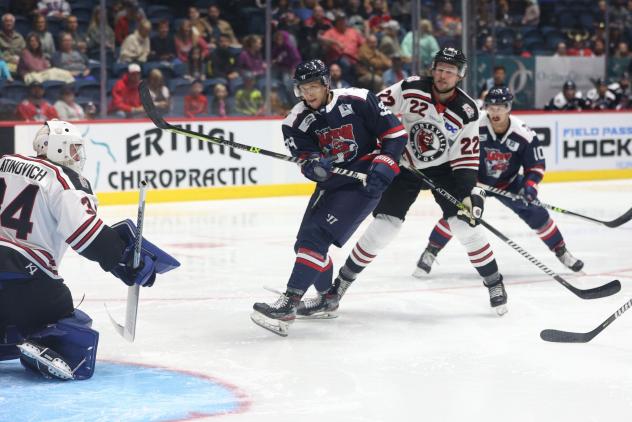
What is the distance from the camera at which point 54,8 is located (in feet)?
29.0

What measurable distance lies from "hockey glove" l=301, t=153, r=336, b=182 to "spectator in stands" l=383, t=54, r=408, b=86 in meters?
6.33

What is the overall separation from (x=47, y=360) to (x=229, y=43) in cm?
666

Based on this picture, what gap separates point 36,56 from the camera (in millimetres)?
8594

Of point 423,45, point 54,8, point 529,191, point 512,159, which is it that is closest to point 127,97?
point 54,8

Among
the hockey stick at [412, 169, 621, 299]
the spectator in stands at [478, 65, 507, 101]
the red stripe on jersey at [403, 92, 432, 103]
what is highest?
the red stripe on jersey at [403, 92, 432, 103]

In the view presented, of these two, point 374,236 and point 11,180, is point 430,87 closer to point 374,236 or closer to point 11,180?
point 374,236

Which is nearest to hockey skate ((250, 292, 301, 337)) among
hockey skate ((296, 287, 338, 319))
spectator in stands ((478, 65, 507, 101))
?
hockey skate ((296, 287, 338, 319))

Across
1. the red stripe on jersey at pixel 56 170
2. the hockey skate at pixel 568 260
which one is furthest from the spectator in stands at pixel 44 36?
the red stripe on jersey at pixel 56 170

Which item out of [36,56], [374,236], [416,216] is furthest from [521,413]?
[36,56]

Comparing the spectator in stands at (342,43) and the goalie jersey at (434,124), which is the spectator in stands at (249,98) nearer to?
the spectator in stands at (342,43)

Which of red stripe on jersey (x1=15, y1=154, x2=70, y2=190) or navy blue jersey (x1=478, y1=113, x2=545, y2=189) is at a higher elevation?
red stripe on jersey (x1=15, y1=154, x2=70, y2=190)

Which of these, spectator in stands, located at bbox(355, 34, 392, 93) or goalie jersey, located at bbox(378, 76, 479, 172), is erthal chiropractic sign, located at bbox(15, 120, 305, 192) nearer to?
spectator in stands, located at bbox(355, 34, 392, 93)

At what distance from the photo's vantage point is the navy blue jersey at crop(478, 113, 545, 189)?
5648 mm

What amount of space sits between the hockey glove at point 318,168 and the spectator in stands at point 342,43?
6.11 metres
